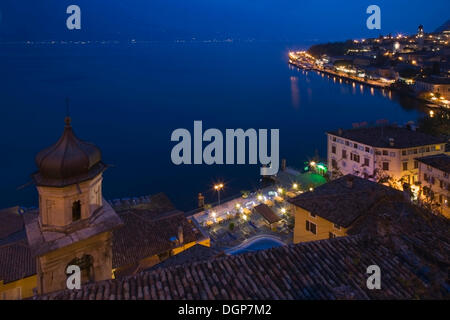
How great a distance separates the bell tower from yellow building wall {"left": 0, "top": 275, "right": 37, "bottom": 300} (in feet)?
21.0

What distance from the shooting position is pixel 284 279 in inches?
223

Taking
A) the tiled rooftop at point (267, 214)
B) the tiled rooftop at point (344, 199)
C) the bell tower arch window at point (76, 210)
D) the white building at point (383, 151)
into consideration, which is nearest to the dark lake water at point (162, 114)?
the white building at point (383, 151)

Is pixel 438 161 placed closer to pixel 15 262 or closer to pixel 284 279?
pixel 284 279

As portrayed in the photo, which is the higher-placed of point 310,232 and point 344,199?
point 344,199

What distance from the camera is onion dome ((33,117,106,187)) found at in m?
7.63

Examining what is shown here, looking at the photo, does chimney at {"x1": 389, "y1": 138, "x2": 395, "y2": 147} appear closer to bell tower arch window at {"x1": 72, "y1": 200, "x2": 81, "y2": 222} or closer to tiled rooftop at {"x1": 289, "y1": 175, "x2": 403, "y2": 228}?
tiled rooftop at {"x1": 289, "y1": 175, "x2": 403, "y2": 228}

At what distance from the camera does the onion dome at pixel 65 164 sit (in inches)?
300

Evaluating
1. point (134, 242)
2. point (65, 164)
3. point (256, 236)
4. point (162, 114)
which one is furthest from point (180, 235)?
point (162, 114)

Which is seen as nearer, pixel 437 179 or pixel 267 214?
pixel 267 214

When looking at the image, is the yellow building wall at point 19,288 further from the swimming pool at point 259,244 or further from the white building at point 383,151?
the white building at point 383,151

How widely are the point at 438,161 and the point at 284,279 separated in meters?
20.2

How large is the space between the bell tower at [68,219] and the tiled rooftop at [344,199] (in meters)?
7.91

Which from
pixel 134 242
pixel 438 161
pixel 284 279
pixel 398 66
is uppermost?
pixel 398 66

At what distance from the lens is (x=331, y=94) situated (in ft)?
253
